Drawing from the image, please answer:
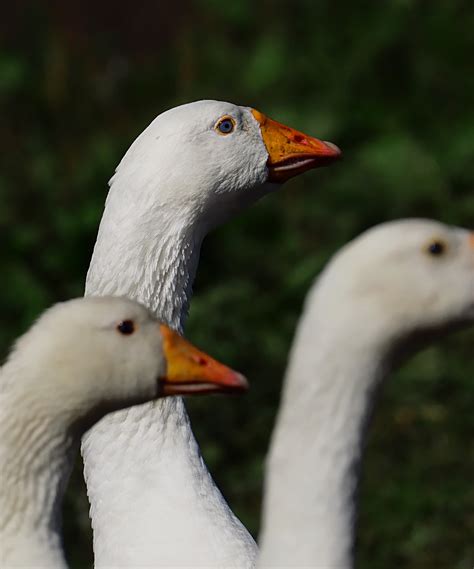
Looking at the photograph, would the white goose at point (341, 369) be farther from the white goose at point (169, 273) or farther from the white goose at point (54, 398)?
the white goose at point (169, 273)

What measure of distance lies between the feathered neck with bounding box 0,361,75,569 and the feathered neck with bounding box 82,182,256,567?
0.55 meters

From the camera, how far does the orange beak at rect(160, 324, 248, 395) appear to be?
372cm

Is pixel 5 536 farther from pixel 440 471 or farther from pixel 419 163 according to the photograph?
pixel 419 163

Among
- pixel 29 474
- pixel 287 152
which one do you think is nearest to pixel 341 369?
pixel 29 474

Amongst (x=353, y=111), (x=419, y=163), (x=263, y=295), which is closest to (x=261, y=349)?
(x=263, y=295)

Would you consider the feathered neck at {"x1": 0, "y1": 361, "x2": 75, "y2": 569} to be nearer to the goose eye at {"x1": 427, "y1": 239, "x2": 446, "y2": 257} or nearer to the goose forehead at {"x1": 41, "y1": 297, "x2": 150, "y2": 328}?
the goose forehead at {"x1": 41, "y1": 297, "x2": 150, "y2": 328}

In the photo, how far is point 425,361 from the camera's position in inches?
315

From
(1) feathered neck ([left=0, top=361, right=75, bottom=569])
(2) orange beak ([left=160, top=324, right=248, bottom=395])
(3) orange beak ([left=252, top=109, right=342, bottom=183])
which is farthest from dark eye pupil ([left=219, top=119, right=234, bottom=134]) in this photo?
(1) feathered neck ([left=0, top=361, right=75, bottom=569])

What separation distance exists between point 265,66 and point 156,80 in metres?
1.01

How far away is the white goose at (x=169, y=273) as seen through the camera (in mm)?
4164

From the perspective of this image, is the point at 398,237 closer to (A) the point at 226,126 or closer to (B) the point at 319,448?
(B) the point at 319,448

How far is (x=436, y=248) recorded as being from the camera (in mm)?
3336

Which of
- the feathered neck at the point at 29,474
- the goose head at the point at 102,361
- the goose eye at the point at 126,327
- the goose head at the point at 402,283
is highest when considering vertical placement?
the goose head at the point at 402,283

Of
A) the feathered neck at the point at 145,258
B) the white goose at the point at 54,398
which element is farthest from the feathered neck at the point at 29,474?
the feathered neck at the point at 145,258
